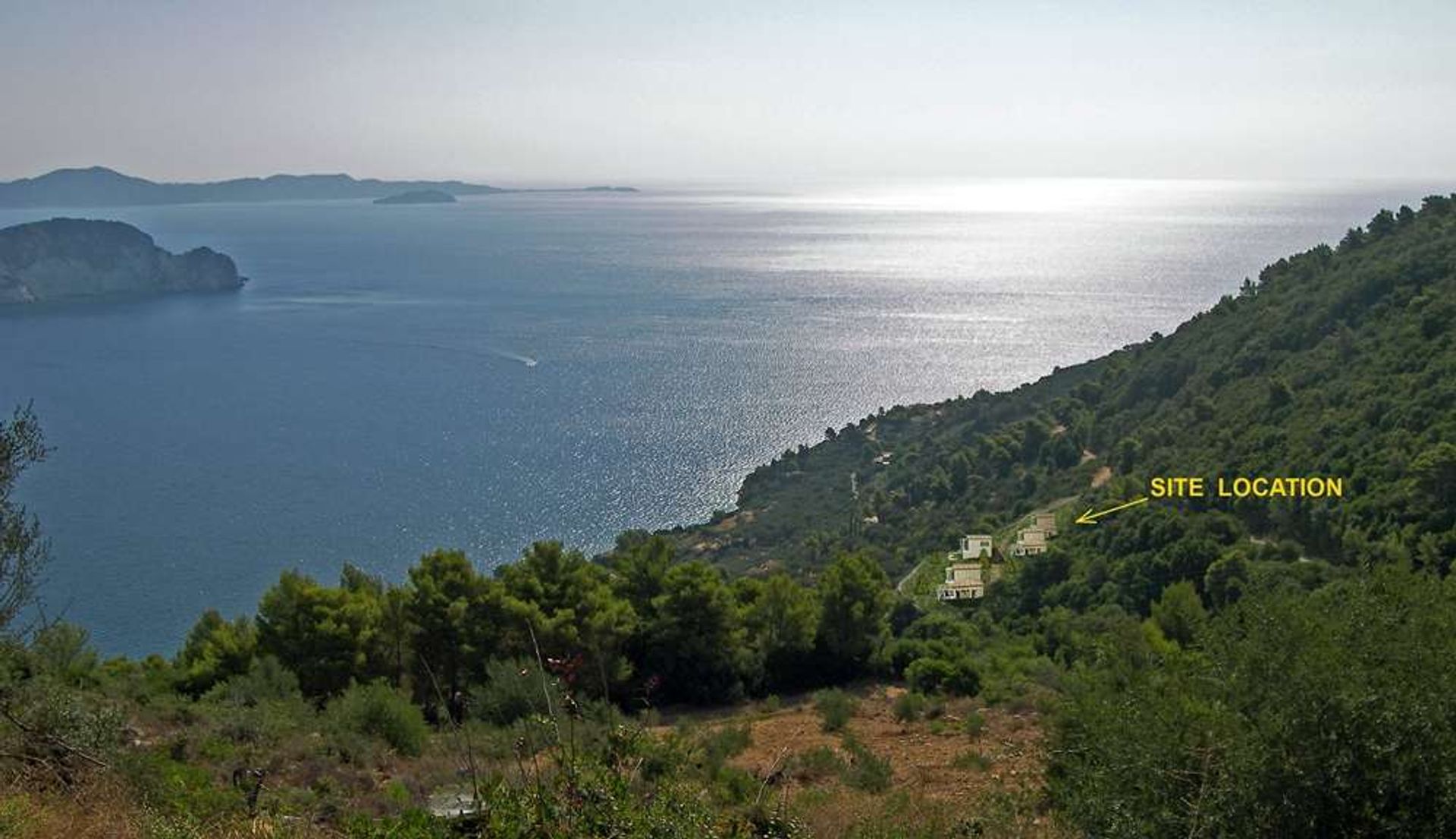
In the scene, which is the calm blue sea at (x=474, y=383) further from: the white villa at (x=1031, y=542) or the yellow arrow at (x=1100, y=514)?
the yellow arrow at (x=1100, y=514)

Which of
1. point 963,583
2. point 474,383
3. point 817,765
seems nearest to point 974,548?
point 963,583

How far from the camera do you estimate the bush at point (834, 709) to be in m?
10.9

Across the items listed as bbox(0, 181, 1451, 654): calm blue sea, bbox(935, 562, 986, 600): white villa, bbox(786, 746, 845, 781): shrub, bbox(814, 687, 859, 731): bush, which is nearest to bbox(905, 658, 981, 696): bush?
bbox(814, 687, 859, 731): bush

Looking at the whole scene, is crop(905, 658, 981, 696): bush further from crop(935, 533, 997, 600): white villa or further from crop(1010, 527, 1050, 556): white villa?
crop(1010, 527, 1050, 556): white villa

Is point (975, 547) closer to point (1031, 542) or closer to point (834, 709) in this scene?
point (1031, 542)

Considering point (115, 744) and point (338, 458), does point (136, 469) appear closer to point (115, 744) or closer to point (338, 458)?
point (338, 458)

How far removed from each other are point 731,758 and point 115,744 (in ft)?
16.0

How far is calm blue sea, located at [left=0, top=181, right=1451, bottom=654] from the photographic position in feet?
106

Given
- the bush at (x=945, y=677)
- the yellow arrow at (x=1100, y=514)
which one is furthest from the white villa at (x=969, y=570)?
the bush at (x=945, y=677)

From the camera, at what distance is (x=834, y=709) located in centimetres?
1123

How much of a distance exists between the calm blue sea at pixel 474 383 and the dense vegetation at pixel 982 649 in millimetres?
9660

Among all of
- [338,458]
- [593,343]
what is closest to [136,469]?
[338,458]

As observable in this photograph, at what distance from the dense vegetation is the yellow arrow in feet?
2.86

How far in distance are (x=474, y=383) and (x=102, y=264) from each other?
5514 centimetres
